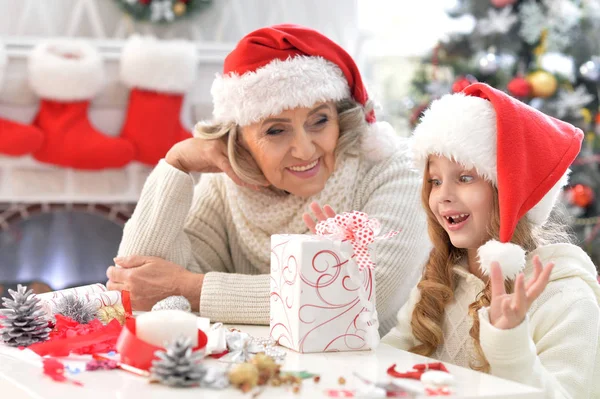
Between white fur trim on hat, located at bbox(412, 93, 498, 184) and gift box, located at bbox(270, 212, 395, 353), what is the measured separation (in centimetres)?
27

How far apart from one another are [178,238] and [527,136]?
0.90 m

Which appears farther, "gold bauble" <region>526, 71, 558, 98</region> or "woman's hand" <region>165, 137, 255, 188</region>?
"gold bauble" <region>526, 71, 558, 98</region>

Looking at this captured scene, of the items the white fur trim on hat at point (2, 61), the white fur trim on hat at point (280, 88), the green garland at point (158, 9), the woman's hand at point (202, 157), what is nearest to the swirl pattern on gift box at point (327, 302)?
the white fur trim on hat at point (280, 88)

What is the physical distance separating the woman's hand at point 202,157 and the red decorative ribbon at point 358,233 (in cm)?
73

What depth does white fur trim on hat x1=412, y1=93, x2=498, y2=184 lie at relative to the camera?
4.48 feet

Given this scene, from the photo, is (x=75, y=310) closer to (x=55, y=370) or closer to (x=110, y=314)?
(x=110, y=314)

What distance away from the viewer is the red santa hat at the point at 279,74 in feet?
5.76

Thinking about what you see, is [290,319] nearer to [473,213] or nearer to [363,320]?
[363,320]

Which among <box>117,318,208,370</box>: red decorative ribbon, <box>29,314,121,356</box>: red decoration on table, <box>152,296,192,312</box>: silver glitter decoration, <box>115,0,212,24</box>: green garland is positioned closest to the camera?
<box>117,318,208,370</box>: red decorative ribbon

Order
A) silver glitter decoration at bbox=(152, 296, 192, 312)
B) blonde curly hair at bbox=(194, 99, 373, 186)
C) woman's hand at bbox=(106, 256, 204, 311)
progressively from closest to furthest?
1. silver glitter decoration at bbox=(152, 296, 192, 312)
2. woman's hand at bbox=(106, 256, 204, 311)
3. blonde curly hair at bbox=(194, 99, 373, 186)

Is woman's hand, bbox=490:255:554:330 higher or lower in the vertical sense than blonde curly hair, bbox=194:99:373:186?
lower

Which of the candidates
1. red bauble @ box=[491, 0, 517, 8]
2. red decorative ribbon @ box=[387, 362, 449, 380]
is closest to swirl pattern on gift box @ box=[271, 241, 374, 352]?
red decorative ribbon @ box=[387, 362, 449, 380]

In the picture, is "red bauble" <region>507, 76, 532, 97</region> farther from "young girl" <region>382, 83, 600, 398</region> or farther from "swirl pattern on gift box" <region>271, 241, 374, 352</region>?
"swirl pattern on gift box" <region>271, 241, 374, 352</region>

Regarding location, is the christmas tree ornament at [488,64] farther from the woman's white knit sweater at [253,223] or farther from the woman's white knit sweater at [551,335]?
the woman's white knit sweater at [551,335]
